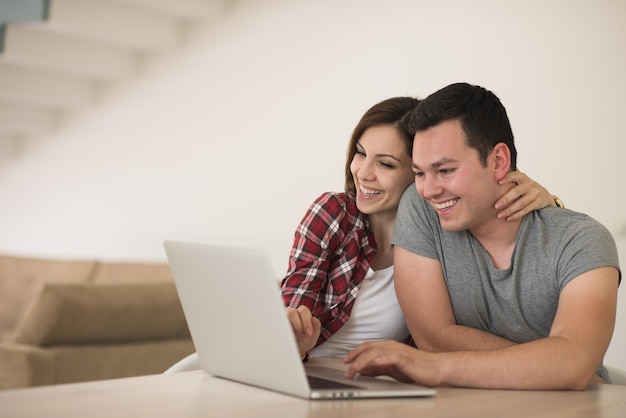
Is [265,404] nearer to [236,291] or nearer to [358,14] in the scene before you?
[236,291]

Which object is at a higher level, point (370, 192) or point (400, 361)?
point (370, 192)

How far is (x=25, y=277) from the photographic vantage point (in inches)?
231

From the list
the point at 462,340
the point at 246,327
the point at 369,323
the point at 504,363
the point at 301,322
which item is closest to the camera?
the point at 246,327

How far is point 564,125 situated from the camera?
150 inches

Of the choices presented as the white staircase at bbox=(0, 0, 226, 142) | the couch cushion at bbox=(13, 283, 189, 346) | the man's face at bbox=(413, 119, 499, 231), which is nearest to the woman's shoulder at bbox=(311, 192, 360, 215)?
the man's face at bbox=(413, 119, 499, 231)

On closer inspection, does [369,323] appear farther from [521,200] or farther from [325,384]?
[325,384]

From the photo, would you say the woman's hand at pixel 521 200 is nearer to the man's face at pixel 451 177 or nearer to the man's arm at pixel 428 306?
the man's face at pixel 451 177

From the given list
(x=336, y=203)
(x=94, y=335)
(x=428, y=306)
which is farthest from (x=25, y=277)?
(x=428, y=306)

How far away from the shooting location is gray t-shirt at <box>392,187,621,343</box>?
73.0 inches

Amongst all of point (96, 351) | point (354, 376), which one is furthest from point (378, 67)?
point (354, 376)

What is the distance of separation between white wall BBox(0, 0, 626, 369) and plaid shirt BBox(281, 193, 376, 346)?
6.04 feet

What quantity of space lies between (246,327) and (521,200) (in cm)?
74

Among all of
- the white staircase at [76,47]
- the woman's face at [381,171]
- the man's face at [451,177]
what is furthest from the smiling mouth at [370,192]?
the white staircase at [76,47]

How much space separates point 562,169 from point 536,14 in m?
0.66
